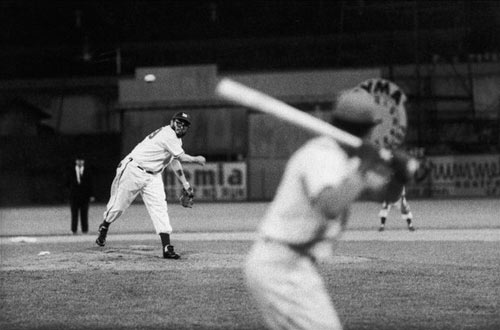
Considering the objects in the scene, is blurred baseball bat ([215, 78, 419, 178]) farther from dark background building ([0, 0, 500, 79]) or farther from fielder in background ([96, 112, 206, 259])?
dark background building ([0, 0, 500, 79])

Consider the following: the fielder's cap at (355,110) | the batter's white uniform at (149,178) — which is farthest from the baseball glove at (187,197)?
the fielder's cap at (355,110)

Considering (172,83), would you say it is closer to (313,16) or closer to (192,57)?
(192,57)

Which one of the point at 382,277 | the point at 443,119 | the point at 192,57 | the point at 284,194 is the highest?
the point at 192,57

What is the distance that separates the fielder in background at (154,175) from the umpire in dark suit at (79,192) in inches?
260

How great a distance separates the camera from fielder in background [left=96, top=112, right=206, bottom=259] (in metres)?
13.9

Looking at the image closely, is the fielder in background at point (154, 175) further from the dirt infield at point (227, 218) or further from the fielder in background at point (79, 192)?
the dirt infield at point (227, 218)

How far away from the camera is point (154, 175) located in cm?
1452

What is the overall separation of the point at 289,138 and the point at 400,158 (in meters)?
31.6

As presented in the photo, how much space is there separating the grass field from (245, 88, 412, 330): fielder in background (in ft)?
12.1

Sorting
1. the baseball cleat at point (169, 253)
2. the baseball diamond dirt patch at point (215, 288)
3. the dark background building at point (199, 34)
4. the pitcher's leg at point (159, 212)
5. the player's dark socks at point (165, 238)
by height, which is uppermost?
the dark background building at point (199, 34)

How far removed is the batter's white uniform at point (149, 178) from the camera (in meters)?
14.2

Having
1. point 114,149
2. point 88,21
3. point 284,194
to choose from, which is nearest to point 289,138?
point 114,149

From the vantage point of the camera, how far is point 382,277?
40.3ft

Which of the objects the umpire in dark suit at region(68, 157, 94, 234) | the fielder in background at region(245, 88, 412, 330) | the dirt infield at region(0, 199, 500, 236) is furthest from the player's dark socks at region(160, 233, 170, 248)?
the fielder in background at region(245, 88, 412, 330)
